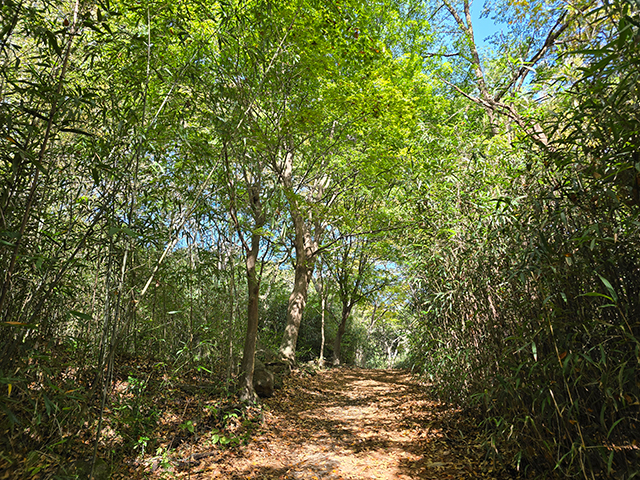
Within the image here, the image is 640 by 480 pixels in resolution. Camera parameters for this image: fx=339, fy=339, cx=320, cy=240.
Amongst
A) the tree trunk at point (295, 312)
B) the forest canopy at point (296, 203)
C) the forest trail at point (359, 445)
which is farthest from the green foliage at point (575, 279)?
the tree trunk at point (295, 312)

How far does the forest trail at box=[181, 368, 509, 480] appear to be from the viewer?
2.82 metres

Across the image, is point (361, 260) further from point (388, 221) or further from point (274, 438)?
point (274, 438)

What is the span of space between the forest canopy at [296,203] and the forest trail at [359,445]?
34 centimetres

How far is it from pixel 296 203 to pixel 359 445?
130 inches

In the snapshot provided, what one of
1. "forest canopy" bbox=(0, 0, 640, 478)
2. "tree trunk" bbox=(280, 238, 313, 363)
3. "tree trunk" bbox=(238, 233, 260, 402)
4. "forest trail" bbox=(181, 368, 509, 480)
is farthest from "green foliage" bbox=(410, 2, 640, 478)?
"tree trunk" bbox=(280, 238, 313, 363)

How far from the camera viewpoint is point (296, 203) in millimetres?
5234

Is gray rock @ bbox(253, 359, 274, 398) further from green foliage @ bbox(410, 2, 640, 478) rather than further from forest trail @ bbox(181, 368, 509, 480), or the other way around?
green foliage @ bbox(410, 2, 640, 478)

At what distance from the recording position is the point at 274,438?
381 centimetres

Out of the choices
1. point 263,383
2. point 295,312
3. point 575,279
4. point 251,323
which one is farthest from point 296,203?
point 575,279

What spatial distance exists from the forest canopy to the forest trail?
344 mm

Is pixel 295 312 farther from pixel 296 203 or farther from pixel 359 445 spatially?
pixel 359 445

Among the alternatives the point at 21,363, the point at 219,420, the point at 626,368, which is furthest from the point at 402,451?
the point at 21,363

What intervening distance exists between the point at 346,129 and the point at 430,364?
12.8 feet

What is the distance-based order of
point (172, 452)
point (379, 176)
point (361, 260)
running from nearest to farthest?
point (172, 452) → point (379, 176) → point (361, 260)
